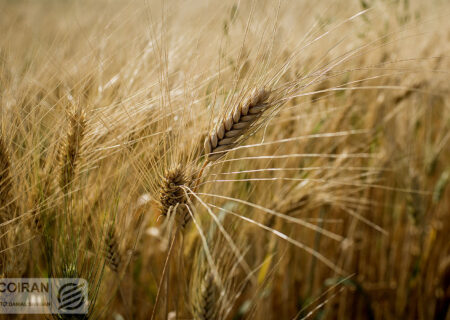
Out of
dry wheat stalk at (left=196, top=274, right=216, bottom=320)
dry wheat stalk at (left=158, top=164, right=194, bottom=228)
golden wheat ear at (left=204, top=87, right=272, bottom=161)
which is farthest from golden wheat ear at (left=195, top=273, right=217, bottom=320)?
golden wheat ear at (left=204, top=87, right=272, bottom=161)

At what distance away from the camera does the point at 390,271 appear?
4.68 ft

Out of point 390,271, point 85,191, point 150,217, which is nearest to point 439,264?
point 390,271

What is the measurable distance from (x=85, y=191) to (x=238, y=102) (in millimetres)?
380

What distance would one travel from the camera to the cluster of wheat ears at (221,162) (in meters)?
0.71

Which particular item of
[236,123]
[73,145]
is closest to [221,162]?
[236,123]

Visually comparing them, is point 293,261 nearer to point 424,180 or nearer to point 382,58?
point 424,180

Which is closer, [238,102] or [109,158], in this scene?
[238,102]

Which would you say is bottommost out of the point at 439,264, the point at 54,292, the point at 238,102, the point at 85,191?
the point at 439,264
